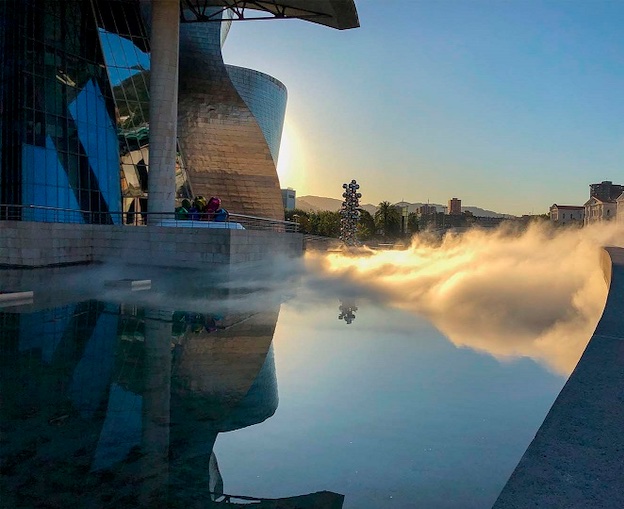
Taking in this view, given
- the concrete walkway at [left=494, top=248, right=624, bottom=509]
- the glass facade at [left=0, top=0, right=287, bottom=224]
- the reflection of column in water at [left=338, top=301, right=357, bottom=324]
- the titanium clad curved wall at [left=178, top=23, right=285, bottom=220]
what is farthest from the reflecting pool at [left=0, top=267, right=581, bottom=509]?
the titanium clad curved wall at [left=178, top=23, right=285, bottom=220]


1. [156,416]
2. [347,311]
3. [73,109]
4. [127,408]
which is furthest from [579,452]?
[73,109]

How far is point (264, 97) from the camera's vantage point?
42.3 meters

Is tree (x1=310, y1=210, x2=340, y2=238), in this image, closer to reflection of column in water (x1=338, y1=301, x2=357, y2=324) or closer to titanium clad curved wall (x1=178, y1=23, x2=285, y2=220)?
titanium clad curved wall (x1=178, y1=23, x2=285, y2=220)

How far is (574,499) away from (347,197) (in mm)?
44835

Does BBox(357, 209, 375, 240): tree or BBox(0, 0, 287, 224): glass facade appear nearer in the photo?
BBox(0, 0, 287, 224): glass facade

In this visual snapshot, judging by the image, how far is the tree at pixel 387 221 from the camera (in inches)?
3799

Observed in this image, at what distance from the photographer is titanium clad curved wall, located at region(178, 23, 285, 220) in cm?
3578

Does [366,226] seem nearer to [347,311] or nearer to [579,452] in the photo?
[347,311]

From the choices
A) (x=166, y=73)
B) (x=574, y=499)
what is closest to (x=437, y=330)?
(x=574, y=499)

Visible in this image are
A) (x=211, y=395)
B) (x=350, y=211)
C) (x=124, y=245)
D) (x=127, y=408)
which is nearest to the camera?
(x=127, y=408)

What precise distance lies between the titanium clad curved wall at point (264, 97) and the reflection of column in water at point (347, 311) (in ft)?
99.7

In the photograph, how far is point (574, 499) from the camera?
223 centimetres

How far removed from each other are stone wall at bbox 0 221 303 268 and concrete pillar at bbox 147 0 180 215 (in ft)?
8.23

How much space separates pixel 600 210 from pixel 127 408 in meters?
136
